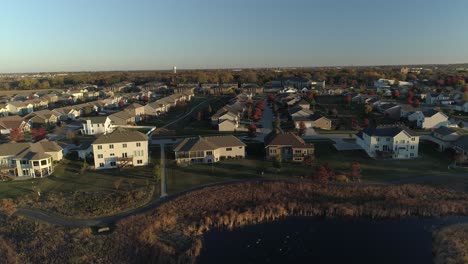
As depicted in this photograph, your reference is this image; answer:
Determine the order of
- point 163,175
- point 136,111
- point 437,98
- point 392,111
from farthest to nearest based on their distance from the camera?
point 437,98 → point 136,111 → point 392,111 → point 163,175

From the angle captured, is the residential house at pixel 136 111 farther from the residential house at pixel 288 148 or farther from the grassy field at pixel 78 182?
the residential house at pixel 288 148

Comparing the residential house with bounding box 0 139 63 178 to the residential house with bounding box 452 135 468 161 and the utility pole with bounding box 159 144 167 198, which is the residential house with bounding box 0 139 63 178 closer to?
the utility pole with bounding box 159 144 167 198

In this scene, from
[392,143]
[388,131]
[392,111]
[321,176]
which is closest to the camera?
[321,176]

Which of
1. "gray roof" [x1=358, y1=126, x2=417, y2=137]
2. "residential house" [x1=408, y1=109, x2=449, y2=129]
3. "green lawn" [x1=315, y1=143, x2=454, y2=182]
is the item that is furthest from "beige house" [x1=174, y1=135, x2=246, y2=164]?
"residential house" [x1=408, y1=109, x2=449, y2=129]

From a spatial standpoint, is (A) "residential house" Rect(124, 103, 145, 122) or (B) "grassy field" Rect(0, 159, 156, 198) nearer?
(B) "grassy field" Rect(0, 159, 156, 198)

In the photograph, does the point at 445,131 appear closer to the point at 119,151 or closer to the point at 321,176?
the point at 321,176

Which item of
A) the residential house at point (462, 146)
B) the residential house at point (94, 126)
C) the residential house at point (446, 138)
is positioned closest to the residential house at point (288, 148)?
the residential house at point (462, 146)

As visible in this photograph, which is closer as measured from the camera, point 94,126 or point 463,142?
Answer: point 463,142

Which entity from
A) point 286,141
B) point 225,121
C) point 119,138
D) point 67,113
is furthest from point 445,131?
point 67,113
